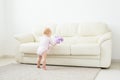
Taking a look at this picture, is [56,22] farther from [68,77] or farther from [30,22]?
[68,77]

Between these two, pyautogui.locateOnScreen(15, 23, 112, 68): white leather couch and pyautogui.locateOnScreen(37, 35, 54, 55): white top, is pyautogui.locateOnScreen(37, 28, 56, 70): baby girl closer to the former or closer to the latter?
pyautogui.locateOnScreen(37, 35, 54, 55): white top

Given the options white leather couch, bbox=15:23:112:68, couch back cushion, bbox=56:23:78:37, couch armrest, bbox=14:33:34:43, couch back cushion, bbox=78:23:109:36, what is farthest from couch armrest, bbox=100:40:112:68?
couch armrest, bbox=14:33:34:43

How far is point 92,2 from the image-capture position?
4613 mm

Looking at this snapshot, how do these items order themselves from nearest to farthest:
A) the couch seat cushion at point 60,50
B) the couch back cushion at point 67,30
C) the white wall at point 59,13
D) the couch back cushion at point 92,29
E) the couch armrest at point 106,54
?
the couch armrest at point 106,54
the couch seat cushion at point 60,50
the couch back cushion at point 92,29
the couch back cushion at point 67,30
the white wall at point 59,13

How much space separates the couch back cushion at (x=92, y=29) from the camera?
4.17 meters

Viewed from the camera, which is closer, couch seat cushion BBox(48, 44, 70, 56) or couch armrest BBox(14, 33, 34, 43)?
couch seat cushion BBox(48, 44, 70, 56)

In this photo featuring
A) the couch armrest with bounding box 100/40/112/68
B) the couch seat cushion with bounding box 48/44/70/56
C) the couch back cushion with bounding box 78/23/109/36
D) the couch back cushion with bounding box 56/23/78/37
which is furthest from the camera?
the couch back cushion with bounding box 56/23/78/37

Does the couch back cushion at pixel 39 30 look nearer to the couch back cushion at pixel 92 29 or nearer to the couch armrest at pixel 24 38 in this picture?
the couch armrest at pixel 24 38

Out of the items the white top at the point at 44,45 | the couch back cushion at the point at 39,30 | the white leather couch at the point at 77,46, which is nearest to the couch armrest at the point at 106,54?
the white leather couch at the point at 77,46

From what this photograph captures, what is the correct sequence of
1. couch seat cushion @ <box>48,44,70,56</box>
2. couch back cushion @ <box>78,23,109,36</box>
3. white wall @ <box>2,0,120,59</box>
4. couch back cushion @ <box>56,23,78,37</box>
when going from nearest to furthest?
1. couch seat cushion @ <box>48,44,70,56</box>
2. couch back cushion @ <box>78,23,109,36</box>
3. couch back cushion @ <box>56,23,78,37</box>
4. white wall @ <box>2,0,120,59</box>

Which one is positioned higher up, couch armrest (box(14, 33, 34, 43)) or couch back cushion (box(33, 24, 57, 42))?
couch back cushion (box(33, 24, 57, 42))

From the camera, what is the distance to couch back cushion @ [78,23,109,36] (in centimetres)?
417

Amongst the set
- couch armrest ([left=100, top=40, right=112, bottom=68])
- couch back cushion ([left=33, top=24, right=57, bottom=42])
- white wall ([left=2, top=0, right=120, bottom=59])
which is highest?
white wall ([left=2, top=0, right=120, bottom=59])

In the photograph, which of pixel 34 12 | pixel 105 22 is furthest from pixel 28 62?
pixel 105 22
